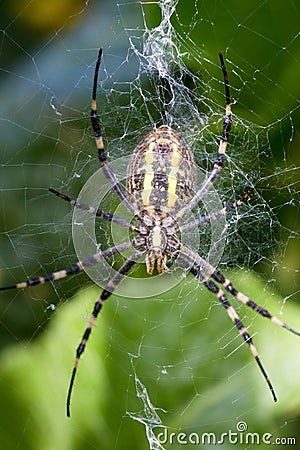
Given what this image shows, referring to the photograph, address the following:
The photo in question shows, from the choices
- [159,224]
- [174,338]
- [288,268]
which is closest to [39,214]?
[159,224]

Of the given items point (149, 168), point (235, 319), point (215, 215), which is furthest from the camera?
point (215, 215)

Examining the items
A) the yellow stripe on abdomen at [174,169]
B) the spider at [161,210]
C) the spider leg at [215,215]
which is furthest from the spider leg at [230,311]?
the yellow stripe on abdomen at [174,169]

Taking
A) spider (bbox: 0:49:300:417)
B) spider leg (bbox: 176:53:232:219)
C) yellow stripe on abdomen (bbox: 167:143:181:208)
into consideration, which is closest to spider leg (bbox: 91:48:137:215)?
spider (bbox: 0:49:300:417)

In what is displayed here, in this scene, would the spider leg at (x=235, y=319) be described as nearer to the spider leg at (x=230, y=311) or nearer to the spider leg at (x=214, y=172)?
the spider leg at (x=230, y=311)

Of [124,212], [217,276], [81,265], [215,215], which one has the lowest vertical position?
[217,276]

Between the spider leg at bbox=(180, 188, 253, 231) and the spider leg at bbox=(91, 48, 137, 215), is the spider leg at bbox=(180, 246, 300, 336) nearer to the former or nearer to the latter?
the spider leg at bbox=(180, 188, 253, 231)

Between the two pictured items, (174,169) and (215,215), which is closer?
(174,169)

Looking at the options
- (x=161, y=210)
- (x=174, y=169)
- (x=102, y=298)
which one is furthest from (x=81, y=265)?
(x=174, y=169)

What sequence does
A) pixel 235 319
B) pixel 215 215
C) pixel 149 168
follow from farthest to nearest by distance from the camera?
pixel 215 215
pixel 235 319
pixel 149 168

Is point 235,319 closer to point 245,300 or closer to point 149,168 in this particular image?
point 245,300

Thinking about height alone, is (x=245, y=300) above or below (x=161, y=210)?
below
